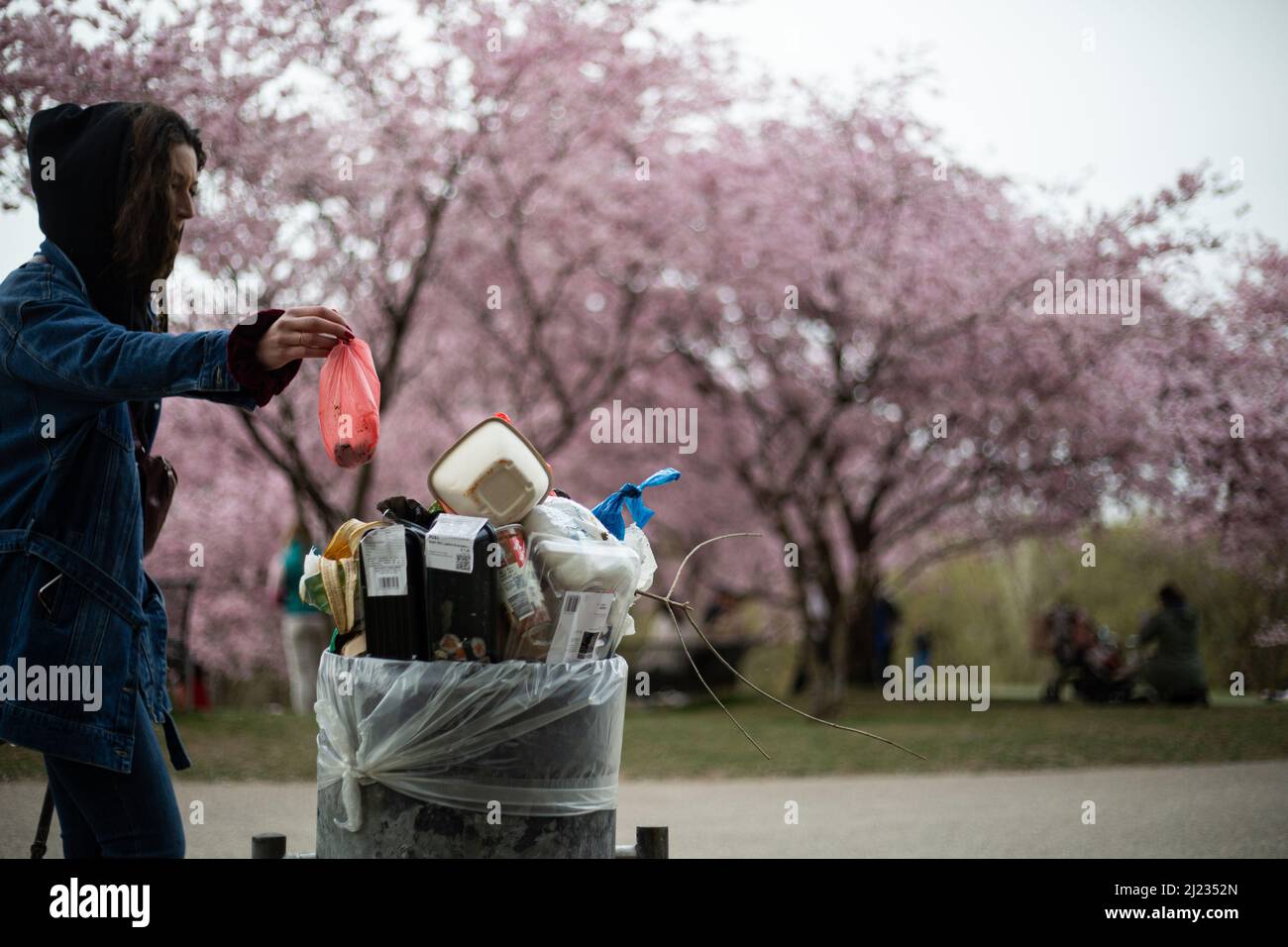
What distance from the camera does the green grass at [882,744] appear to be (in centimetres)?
746

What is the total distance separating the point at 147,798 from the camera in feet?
7.20

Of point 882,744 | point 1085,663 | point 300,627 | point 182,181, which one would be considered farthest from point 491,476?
point 1085,663

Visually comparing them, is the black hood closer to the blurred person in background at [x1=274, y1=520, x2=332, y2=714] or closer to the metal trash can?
the metal trash can

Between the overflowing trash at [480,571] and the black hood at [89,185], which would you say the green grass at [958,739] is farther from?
the black hood at [89,185]

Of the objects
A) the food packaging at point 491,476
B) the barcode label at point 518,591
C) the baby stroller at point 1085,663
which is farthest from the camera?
the baby stroller at point 1085,663

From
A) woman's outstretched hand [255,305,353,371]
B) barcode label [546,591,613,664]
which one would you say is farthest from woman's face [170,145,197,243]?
barcode label [546,591,613,664]

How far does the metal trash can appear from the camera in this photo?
2328 mm

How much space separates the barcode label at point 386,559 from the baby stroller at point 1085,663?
37.8ft

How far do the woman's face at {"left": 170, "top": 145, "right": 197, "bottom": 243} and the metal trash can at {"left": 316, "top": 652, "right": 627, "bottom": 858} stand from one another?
919 millimetres

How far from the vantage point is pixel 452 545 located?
2.31m

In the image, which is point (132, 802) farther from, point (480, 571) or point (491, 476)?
point (491, 476)

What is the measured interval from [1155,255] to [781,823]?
24.0 ft

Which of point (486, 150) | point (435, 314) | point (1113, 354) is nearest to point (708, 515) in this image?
point (435, 314)

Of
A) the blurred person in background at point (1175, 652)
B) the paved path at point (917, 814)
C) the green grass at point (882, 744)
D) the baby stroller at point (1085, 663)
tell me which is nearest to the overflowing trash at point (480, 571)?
the paved path at point (917, 814)
